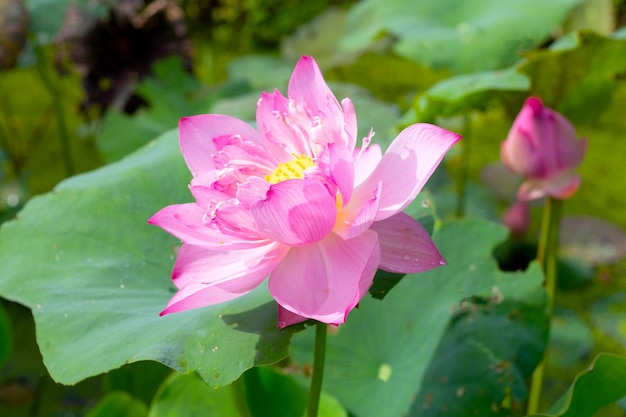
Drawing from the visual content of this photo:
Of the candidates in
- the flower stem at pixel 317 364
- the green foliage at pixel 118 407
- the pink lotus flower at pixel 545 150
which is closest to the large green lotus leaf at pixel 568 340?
the pink lotus flower at pixel 545 150

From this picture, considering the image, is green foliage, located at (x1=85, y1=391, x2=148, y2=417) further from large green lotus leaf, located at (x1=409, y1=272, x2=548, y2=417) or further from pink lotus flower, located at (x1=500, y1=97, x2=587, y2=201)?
pink lotus flower, located at (x1=500, y1=97, x2=587, y2=201)

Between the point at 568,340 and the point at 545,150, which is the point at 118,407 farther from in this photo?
the point at 568,340

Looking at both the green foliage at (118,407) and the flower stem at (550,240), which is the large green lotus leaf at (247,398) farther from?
the flower stem at (550,240)

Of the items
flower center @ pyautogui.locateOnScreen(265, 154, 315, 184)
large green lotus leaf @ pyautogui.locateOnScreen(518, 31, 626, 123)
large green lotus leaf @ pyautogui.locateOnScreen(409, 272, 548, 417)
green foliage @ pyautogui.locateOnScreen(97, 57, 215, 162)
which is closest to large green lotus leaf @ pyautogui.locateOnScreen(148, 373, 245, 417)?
large green lotus leaf @ pyautogui.locateOnScreen(409, 272, 548, 417)

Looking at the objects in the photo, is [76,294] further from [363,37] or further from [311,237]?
[363,37]

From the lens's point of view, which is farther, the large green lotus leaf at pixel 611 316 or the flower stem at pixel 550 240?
the large green lotus leaf at pixel 611 316

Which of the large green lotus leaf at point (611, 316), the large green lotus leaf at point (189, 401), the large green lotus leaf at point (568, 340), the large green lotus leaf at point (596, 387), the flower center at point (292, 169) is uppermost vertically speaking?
the flower center at point (292, 169)
